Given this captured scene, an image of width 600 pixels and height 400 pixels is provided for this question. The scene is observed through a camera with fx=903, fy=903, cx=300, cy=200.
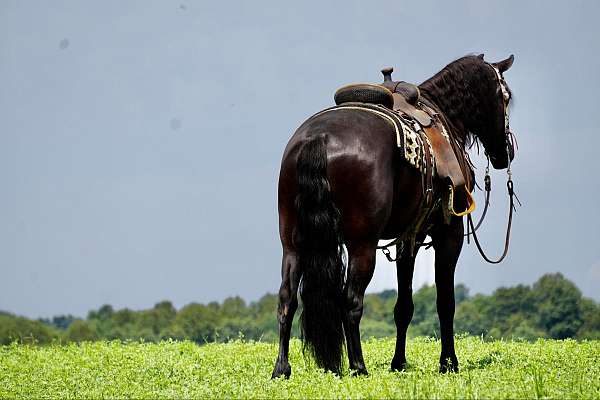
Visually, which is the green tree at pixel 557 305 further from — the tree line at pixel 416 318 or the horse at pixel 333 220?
the horse at pixel 333 220

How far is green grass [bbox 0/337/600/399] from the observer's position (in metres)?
7.43

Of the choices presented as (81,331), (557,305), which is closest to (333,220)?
(557,305)

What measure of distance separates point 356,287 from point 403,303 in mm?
1876

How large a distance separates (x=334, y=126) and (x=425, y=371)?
2.83 metres

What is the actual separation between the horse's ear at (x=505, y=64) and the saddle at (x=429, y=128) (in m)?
1.49

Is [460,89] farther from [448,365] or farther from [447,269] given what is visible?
[448,365]

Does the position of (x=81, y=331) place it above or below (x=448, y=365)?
above

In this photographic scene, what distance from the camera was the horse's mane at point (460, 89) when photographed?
414 inches

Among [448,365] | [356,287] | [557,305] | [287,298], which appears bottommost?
[448,365]

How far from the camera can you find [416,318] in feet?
195

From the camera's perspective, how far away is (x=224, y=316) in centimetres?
5597

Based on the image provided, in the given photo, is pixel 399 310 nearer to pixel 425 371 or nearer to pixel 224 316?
pixel 425 371

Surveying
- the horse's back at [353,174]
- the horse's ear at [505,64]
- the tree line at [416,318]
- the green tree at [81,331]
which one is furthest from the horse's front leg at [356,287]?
the green tree at [81,331]

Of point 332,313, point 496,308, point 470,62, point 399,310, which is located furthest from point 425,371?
point 496,308
